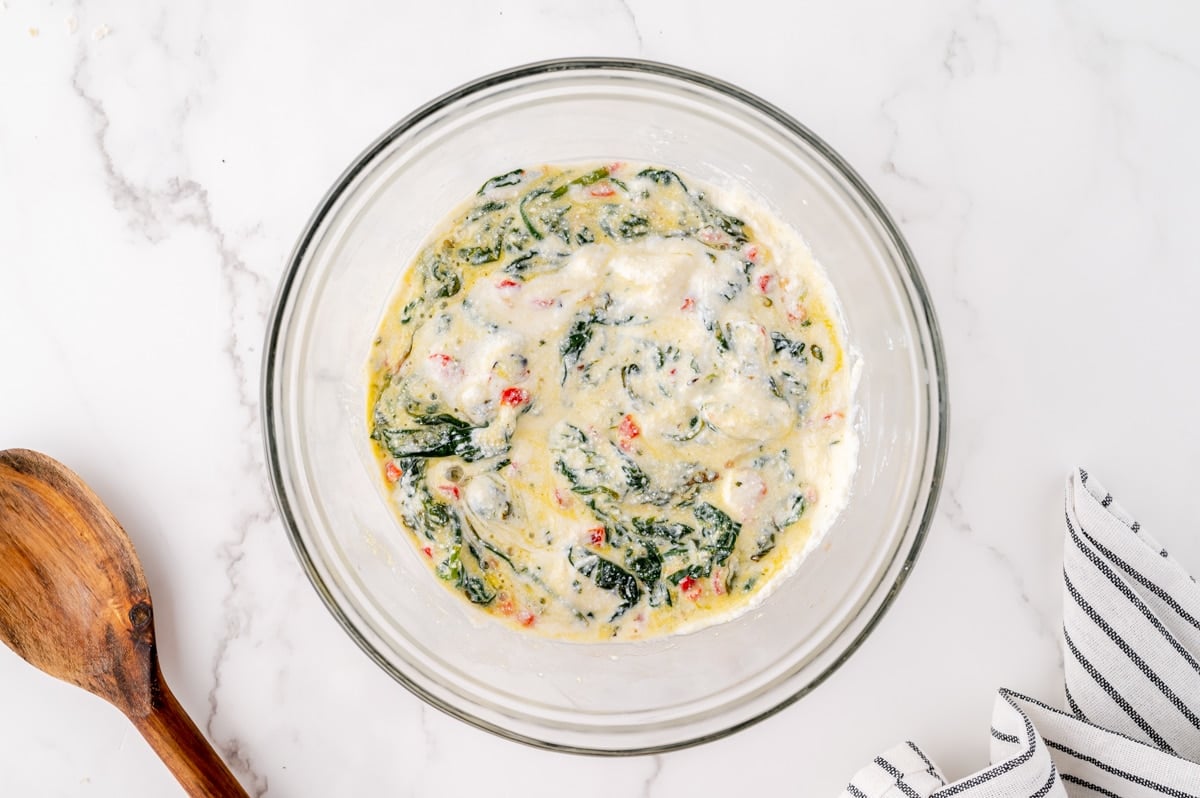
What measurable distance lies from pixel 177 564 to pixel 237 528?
178mm

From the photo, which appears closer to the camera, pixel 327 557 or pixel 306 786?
pixel 327 557

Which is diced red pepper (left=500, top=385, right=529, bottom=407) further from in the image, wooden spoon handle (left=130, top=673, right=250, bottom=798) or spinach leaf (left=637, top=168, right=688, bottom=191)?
wooden spoon handle (left=130, top=673, right=250, bottom=798)

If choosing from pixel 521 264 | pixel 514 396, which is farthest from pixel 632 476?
pixel 521 264

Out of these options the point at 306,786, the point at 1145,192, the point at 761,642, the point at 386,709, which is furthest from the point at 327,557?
the point at 1145,192

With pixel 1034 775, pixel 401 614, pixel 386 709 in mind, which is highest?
pixel 401 614

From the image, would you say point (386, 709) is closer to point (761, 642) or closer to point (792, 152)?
point (761, 642)

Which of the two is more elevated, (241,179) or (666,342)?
(241,179)

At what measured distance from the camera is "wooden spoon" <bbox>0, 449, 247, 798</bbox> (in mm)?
2287

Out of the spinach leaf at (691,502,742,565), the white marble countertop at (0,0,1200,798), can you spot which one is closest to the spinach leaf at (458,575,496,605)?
the white marble countertop at (0,0,1200,798)

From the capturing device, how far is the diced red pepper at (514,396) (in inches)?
86.6

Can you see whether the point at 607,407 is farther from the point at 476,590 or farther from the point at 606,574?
the point at 476,590

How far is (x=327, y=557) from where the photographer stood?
2230 millimetres

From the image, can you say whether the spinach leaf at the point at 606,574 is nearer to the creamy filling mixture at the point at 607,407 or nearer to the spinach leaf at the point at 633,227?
the creamy filling mixture at the point at 607,407

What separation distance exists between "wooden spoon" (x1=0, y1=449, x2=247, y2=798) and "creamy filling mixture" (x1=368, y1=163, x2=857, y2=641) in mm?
707
